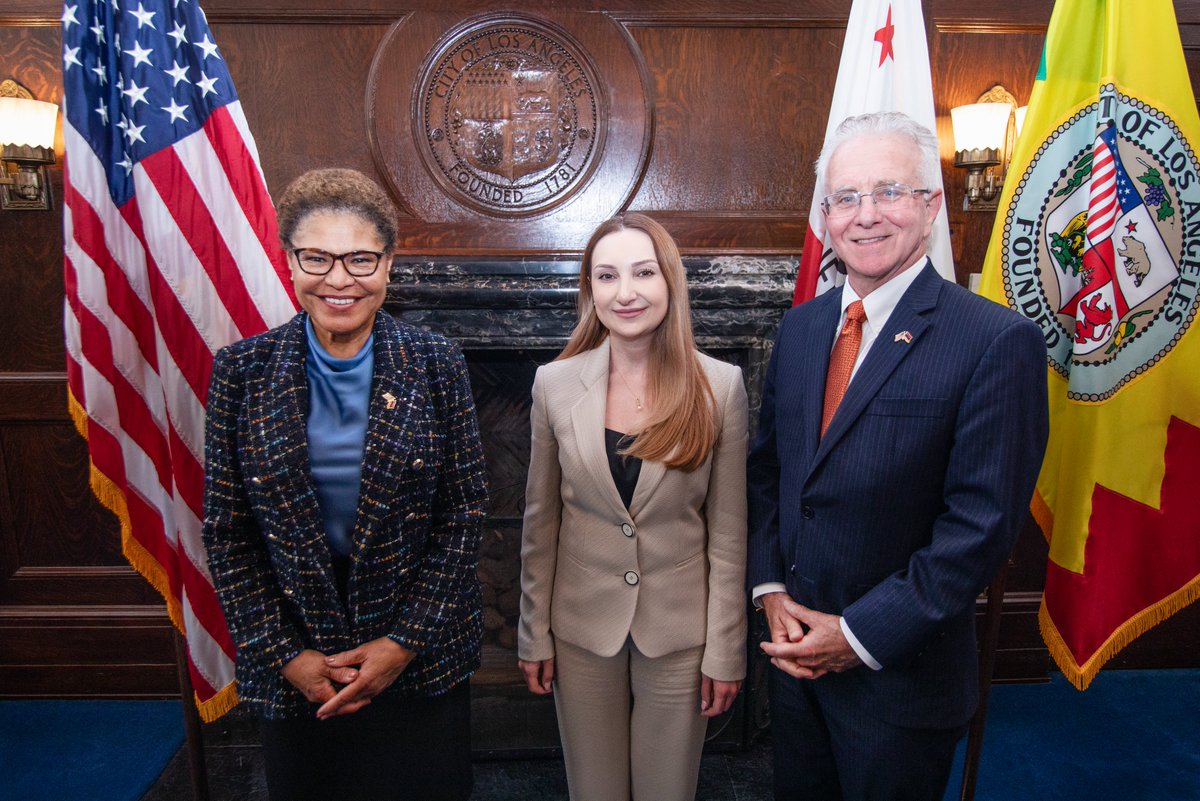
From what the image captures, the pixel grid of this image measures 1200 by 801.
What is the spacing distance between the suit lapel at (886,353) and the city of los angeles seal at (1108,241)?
880 millimetres

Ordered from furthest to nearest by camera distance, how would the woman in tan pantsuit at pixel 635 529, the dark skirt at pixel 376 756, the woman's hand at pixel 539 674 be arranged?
1. the woman's hand at pixel 539 674
2. the woman in tan pantsuit at pixel 635 529
3. the dark skirt at pixel 376 756

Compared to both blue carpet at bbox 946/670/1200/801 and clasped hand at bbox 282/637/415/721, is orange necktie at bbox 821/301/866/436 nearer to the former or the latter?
clasped hand at bbox 282/637/415/721

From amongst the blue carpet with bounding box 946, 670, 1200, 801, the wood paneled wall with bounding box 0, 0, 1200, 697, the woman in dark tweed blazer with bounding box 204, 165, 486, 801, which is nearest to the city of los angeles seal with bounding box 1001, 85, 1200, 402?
the wood paneled wall with bounding box 0, 0, 1200, 697

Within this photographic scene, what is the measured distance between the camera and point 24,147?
247 centimetres

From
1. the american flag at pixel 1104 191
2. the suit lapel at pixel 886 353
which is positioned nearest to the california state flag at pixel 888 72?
the american flag at pixel 1104 191

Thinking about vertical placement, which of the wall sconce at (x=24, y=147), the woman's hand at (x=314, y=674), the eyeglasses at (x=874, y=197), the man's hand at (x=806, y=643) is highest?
the wall sconce at (x=24, y=147)

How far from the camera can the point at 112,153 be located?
1858mm

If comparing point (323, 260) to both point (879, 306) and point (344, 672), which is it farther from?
point (879, 306)

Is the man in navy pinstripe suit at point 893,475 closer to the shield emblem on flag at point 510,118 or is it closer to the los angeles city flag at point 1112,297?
the los angeles city flag at point 1112,297

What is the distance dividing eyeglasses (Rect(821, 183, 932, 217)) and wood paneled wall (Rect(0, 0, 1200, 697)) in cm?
132

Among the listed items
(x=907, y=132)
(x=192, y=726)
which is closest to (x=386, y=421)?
(x=907, y=132)

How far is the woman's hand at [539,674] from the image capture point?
67.4 inches

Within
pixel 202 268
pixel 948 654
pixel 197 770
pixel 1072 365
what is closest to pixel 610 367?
pixel 948 654

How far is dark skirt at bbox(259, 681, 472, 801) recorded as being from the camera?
146 cm
